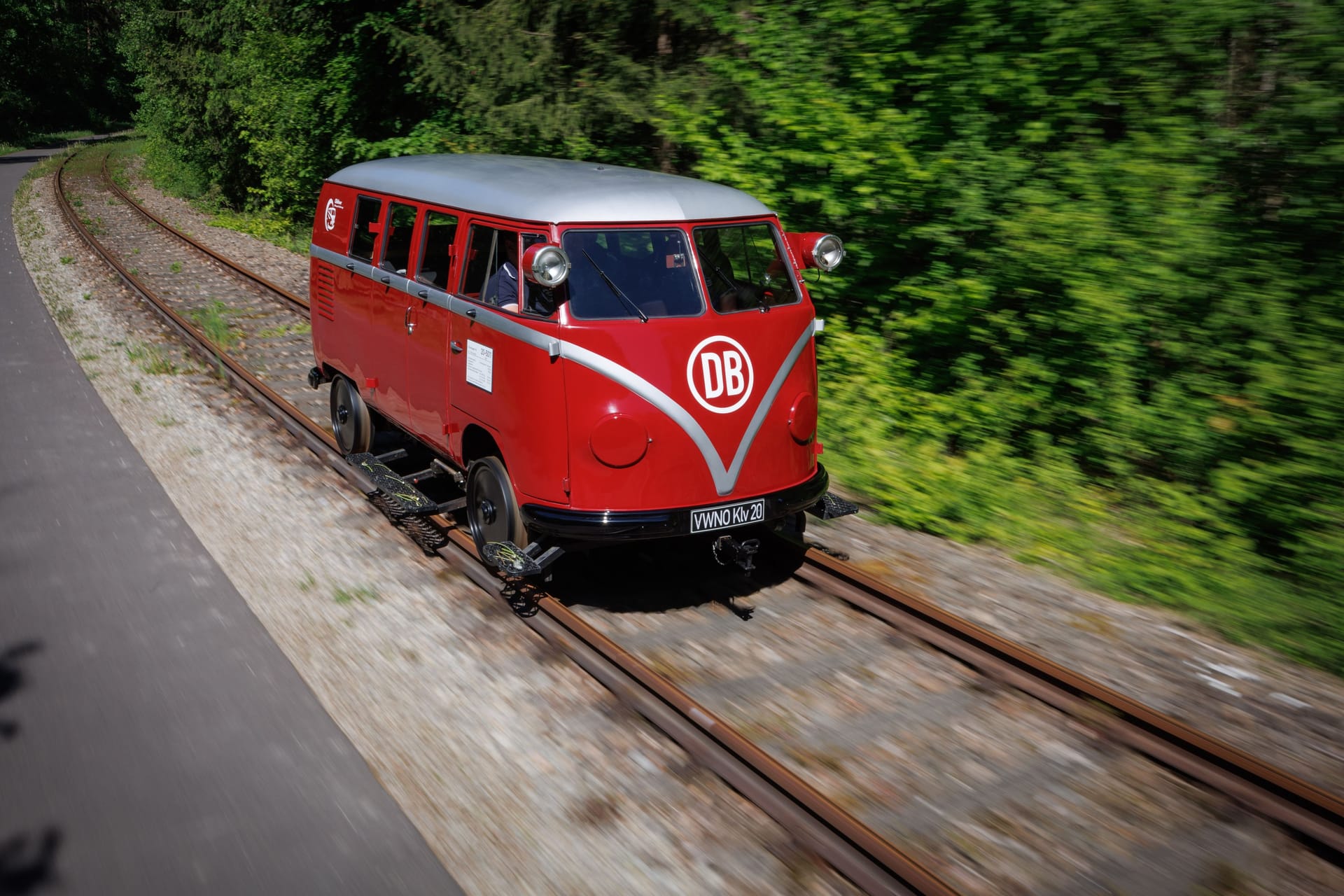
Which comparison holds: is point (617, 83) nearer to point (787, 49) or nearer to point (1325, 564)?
point (787, 49)

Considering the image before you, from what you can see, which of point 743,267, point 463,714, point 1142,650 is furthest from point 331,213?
point 1142,650

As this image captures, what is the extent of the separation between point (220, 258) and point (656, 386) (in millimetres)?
16475

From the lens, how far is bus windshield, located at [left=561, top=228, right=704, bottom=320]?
5.59m

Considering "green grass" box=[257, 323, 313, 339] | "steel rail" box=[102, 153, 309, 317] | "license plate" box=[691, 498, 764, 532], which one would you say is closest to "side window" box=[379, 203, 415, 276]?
"license plate" box=[691, 498, 764, 532]

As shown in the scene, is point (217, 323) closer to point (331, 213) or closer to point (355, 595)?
point (331, 213)

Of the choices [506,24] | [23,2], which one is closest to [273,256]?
[506,24]

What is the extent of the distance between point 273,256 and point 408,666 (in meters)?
17.4

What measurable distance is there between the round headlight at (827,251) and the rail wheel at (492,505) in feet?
7.94

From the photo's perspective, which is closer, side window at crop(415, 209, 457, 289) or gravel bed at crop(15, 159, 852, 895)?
gravel bed at crop(15, 159, 852, 895)

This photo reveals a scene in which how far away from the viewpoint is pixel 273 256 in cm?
2061

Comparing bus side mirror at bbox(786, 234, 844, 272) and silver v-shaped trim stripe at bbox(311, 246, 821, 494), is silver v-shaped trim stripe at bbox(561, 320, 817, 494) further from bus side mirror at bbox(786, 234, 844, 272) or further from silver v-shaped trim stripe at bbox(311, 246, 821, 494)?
bus side mirror at bbox(786, 234, 844, 272)

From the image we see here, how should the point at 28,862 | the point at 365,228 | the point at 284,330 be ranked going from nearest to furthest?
the point at 28,862
the point at 365,228
the point at 284,330

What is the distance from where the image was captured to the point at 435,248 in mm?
6840

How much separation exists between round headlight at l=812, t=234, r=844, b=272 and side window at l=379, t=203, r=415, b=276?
2843mm
